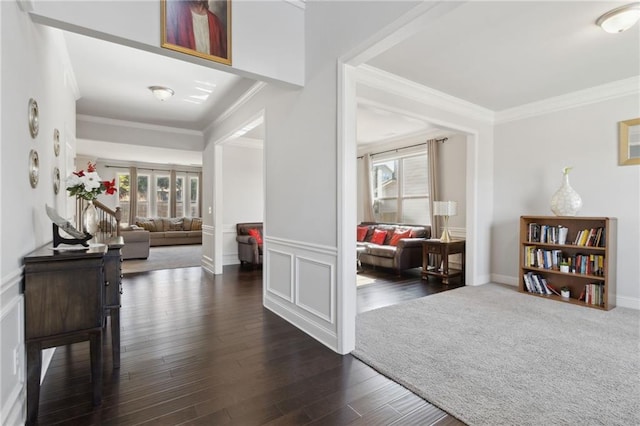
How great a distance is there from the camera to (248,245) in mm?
6086

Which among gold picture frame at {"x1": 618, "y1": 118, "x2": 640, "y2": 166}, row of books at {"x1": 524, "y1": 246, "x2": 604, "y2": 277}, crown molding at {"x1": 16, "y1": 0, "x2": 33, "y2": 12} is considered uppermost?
crown molding at {"x1": 16, "y1": 0, "x2": 33, "y2": 12}

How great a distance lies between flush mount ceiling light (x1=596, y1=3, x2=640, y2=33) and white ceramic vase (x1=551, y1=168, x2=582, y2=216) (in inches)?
76.1

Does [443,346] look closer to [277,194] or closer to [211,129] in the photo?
[277,194]

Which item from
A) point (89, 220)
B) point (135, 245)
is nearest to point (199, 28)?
point (89, 220)

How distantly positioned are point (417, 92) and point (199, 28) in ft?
8.73

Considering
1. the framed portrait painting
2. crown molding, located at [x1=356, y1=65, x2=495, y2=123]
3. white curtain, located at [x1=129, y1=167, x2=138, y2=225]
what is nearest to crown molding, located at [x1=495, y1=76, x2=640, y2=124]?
crown molding, located at [x1=356, y1=65, x2=495, y2=123]

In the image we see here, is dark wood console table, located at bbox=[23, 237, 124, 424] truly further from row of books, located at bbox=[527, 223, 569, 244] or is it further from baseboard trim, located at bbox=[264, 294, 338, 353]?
row of books, located at bbox=[527, 223, 569, 244]

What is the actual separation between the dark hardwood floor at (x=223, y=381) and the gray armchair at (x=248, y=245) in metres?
2.40

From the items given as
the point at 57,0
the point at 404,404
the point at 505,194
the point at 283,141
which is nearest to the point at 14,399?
the point at 404,404

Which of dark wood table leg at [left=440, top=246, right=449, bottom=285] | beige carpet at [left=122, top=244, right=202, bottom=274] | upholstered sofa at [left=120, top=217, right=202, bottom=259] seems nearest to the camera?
dark wood table leg at [left=440, top=246, right=449, bottom=285]

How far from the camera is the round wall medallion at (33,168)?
6.52 feet

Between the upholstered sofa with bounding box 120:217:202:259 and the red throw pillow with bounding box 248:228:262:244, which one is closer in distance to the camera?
the red throw pillow with bounding box 248:228:262:244

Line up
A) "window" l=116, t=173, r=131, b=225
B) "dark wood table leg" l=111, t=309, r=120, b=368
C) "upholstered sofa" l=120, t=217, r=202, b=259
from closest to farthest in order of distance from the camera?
"dark wood table leg" l=111, t=309, r=120, b=368, "upholstered sofa" l=120, t=217, r=202, b=259, "window" l=116, t=173, r=131, b=225

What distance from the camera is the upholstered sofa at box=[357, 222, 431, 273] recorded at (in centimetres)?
554
